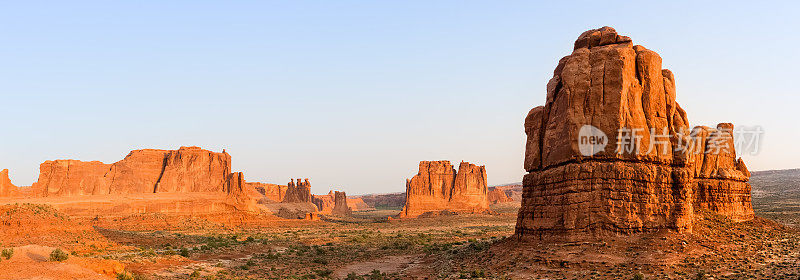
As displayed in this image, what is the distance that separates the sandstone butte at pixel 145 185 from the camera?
295 ft

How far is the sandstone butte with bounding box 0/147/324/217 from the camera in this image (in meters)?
89.8

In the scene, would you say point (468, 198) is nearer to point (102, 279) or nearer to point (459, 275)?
point (459, 275)

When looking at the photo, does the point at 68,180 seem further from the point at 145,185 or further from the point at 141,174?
the point at 145,185

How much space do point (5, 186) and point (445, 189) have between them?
89687 millimetres

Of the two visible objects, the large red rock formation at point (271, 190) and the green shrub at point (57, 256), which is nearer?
the green shrub at point (57, 256)

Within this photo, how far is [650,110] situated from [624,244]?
7.26 m

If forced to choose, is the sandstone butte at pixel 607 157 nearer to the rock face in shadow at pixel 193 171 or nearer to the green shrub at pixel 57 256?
the green shrub at pixel 57 256

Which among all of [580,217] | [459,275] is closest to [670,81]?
[580,217]

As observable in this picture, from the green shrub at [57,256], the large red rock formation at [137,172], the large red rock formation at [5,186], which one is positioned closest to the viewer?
the green shrub at [57,256]

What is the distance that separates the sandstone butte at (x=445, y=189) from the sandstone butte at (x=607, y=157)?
96.2 meters

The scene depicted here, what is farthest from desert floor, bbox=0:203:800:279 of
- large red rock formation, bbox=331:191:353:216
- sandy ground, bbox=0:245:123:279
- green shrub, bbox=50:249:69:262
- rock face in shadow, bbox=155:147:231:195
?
large red rock formation, bbox=331:191:353:216

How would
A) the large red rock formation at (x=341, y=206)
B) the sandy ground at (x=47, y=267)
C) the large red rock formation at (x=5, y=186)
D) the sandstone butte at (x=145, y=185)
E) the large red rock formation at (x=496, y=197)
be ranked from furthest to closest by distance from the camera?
the large red rock formation at (x=496, y=197), the large red rock formation at (x=341, y=206), the sandstone butte at (x=145, y=185), the large red rock formation at (x=5, y=186), the sandy ground at (x=47, y=267)

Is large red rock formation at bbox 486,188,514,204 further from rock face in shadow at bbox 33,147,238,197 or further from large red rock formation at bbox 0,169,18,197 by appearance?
large red rock formation at bbox 0,169,18,197

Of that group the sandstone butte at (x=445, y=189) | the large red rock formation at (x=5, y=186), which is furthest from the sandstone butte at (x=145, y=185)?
the sandstone butte at (x=445, y=189)
